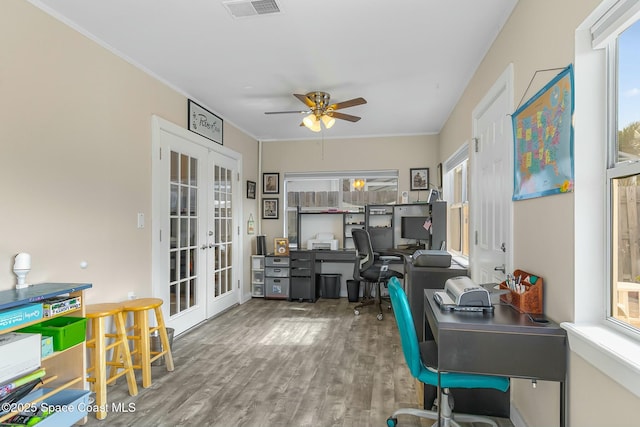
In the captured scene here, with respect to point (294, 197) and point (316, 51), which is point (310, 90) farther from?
point (294, 197)

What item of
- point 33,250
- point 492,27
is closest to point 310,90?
point 492,27

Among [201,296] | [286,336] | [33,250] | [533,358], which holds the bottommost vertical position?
[286,336]

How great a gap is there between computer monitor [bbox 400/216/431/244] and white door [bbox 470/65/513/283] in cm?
127

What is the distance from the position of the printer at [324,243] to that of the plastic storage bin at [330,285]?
0.43 meters

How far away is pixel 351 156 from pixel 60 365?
15.0ft

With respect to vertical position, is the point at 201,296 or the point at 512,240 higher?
the point at 512,240

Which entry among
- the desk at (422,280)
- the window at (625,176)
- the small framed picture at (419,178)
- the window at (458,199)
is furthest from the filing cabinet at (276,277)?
the window at (625,176)

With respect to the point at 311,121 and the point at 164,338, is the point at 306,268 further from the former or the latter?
the point at 164,338

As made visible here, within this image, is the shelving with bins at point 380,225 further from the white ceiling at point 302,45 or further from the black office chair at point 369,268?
the white ceiling at point 302,45

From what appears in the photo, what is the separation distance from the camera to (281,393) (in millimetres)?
2570

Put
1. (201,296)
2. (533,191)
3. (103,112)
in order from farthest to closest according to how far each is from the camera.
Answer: (201,296) → (103,112) → (533,191)

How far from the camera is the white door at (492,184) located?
7.78ft

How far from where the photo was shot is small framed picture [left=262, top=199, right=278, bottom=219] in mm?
6027

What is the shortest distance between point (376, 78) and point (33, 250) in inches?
117
